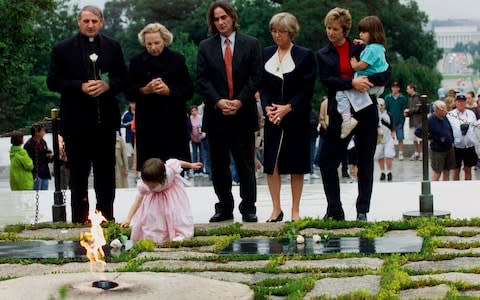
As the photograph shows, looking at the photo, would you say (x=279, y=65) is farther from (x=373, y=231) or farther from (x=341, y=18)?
(x=373, y=231)

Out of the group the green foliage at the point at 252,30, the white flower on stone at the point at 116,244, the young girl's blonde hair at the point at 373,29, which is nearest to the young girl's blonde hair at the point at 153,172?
the white flower on stone at the point at 116,244

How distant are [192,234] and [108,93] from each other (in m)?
2.06

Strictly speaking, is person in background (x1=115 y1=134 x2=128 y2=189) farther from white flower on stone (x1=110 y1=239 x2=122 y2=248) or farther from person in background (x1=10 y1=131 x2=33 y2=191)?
white flower on stone (x1=110 y1=239 x2=122 y2=248)

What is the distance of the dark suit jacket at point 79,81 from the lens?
41.0 ft

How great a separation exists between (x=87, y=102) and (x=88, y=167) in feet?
2.15

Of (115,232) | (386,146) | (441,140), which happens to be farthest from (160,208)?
(386,146)

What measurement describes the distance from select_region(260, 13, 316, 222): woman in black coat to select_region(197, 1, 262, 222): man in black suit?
0.53ft

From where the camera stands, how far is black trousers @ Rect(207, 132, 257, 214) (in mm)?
12578

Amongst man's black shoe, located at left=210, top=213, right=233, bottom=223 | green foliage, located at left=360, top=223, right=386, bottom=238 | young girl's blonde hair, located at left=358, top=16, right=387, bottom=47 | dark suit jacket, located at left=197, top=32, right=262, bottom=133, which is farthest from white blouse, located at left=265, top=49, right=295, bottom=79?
green foliage, located at left=360, top=223, right=386, bottom=238

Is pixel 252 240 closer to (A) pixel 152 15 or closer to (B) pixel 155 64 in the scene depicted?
(B) pixel 155 64

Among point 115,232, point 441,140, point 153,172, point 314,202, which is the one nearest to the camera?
point 153,172

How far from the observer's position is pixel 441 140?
19.0 meters

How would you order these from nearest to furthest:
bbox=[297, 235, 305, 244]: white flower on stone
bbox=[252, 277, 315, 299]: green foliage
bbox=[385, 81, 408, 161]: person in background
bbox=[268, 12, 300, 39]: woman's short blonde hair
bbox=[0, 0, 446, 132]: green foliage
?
bbox=[252, 277, 315, 299]: green foliage < bbox=[297, 235, 305, 244]: white flower on stone < bbox=[268, 12, 300, 39]: woman's short blonde hair < bbox=[385, 81, 408, 161]: person in background < bbox=[0, 0, 446, 132]: green foliage

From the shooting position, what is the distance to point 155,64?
41.0ft
